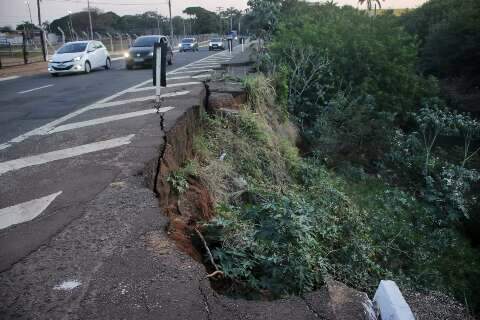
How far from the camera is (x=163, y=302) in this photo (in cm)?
204

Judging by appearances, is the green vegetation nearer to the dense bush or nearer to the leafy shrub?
the leafy shrub

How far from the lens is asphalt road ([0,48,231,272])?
2932 mm

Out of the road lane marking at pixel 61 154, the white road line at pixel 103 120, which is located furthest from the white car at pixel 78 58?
the road lane marking at pixel 61 154

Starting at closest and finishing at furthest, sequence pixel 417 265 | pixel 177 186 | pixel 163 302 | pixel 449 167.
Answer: pixel 163 302 → pixel 177 186 → pixel 417 265 → pixel 449 167

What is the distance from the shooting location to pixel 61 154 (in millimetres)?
4523

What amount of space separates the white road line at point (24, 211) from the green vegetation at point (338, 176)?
1347 millimetres

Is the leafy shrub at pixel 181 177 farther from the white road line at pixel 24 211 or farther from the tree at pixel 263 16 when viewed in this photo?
the tree at pixel 263 16

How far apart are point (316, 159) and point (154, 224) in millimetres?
6782

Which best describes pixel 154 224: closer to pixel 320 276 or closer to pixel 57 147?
pixel 320 276

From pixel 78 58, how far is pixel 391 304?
55.2ft

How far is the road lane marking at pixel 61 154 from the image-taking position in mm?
4266

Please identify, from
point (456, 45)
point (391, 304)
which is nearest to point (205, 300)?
point (391, 304)

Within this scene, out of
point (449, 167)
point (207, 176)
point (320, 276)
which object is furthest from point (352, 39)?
point (320, 276)

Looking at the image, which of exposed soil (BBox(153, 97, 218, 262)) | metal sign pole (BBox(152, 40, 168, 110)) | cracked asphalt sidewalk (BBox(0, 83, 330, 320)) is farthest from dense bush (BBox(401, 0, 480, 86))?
cracked asphalt sidewalk (BBox(0, 83, 330, 320))
